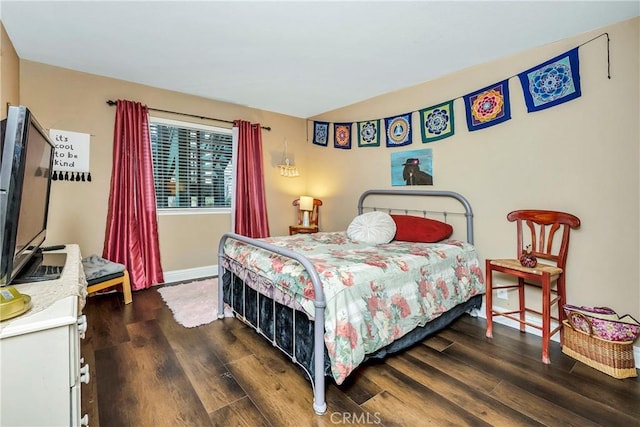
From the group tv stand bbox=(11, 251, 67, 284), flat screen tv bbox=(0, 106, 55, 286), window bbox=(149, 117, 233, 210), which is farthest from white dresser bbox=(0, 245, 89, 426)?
window bbox=(149, 117, 233, 210)

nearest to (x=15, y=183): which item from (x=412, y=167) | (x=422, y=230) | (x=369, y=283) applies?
(x=369, y=283)

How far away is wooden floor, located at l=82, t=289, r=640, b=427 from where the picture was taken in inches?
59.9

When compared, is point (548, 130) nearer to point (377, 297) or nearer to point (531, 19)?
point (531, 19)

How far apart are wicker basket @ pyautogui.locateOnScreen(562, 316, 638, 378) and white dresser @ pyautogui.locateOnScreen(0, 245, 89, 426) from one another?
8.98 ft

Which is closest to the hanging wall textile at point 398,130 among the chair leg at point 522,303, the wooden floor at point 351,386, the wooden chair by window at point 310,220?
the wooden chair by window at point 310,220

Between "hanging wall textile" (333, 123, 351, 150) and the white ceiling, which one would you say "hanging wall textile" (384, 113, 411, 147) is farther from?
"hanging wall textile" (333, 123, 351, 150)

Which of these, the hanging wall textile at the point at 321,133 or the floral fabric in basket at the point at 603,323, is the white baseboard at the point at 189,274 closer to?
the hanging wall textile at the point at 321,133

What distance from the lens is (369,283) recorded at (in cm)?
180

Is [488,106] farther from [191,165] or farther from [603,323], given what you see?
[191,165]

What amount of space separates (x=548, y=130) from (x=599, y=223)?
799mm

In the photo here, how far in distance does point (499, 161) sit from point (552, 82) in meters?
0.69

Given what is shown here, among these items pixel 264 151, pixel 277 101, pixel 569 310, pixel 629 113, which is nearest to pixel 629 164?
pixel 629 113

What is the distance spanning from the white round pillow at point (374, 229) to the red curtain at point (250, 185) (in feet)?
5.65

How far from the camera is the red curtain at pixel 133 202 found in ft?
10.8
